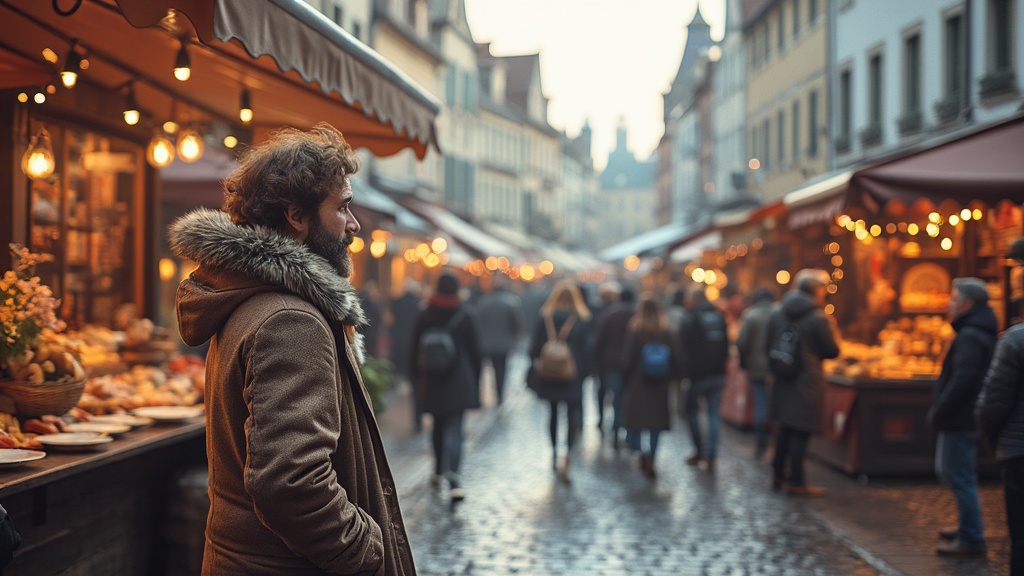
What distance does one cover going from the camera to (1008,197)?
976cm

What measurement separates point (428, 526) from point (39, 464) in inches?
175

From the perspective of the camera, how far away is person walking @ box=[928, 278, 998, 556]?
7.95 meters

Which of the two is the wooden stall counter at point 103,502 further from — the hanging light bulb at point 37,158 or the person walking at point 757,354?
the person walking at point 757,354

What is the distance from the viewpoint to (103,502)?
574 centimetres

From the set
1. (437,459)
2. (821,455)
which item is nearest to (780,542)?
(437,459)

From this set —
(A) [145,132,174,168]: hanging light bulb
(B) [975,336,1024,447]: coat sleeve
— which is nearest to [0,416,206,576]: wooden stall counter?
(A) [145,132,174,168]: hanging light bulb

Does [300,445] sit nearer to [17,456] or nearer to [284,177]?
[284,177]

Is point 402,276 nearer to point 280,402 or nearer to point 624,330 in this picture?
point 624,330

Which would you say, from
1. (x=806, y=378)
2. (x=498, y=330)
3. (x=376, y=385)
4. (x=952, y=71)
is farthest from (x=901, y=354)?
(x=952, y=71)

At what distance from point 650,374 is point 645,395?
24cm

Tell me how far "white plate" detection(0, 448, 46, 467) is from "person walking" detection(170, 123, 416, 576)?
2.01m

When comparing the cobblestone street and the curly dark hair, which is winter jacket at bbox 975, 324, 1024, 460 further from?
the curly dark hair

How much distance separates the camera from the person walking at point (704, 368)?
40.9 feet

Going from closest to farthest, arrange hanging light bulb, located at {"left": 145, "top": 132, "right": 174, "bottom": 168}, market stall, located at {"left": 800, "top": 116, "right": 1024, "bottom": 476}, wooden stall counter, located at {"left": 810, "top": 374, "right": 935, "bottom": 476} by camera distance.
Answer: hanging light bulb, located at {"left": 145, "top": 132, "right": 174, "bottom": 168} → market stall, located at {"left": 800, "top": 116, "right": 1024, "bottom": 476} → wooden stall counter, located at {"left": 810, "top": 374, "right": 935, "bottom": 476}
